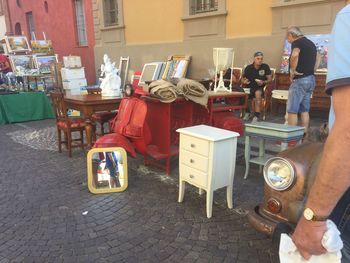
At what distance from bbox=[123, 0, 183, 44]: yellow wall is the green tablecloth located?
160 inches

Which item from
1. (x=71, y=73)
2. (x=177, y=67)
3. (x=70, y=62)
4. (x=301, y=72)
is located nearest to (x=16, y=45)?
(x=70, y=62)

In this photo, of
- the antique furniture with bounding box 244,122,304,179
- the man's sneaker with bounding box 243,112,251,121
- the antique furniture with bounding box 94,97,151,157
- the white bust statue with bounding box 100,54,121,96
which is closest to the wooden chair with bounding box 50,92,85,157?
the white bust statue with bounding box 100,54,121,96

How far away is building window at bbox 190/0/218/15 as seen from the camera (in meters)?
8.52

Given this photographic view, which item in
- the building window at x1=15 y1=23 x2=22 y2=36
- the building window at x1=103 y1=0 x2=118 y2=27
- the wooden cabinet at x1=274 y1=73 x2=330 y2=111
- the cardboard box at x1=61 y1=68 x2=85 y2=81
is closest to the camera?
the wooden cabinet at x1=274 y1=73 x2=330 y2=111

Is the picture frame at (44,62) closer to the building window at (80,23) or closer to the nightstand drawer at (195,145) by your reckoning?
the building window at (80,23)

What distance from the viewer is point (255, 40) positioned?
24.8 ft

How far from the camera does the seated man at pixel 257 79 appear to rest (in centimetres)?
682

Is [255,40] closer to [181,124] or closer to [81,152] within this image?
[181,124]

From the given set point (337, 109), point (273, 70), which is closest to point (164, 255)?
point (337, 109)

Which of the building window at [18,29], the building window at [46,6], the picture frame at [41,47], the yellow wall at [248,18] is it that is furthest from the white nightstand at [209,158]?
the building window at [18,29]

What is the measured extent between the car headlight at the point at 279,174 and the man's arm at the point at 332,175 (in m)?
0.82

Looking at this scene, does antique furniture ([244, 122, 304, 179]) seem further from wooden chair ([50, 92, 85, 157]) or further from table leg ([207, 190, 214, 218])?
wooden chair ([50, 92, 85, 157])

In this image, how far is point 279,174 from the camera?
6.63 ft

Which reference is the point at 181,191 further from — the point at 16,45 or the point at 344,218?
the point at 16,45
